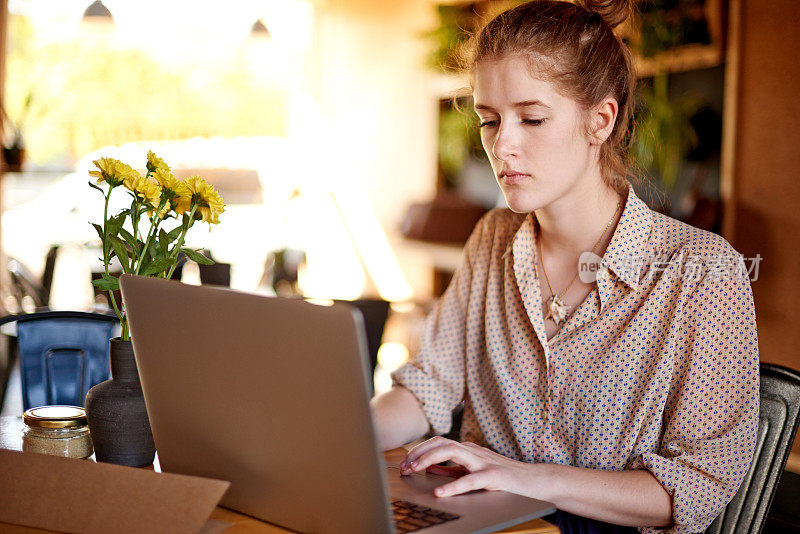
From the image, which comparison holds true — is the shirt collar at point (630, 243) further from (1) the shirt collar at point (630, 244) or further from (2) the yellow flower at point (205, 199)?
(2) the yellow flower at point (205, 199)

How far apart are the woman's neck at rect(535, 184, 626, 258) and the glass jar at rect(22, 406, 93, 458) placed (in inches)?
33.8

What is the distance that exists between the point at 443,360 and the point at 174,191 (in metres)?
0.66

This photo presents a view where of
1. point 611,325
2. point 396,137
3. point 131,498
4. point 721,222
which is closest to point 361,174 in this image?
point 396,137

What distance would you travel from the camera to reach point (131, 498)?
0.95 m

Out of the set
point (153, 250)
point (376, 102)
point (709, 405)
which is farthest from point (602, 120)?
point (376, 102)

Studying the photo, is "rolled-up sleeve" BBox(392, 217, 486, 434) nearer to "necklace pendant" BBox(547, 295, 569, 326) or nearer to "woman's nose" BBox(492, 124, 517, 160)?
"necklace pendant" BBox(547, 295, 569, 326)

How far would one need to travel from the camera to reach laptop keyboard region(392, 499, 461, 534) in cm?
94

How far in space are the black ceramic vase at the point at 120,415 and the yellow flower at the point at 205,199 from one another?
214 millimetres

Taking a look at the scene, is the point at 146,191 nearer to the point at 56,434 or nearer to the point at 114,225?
the point at 114,225

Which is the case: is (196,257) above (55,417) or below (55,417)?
Answer: above

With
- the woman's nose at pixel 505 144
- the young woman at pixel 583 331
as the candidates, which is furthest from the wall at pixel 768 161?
the woman's nose at pixel 505 144

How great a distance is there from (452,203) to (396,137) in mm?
1502

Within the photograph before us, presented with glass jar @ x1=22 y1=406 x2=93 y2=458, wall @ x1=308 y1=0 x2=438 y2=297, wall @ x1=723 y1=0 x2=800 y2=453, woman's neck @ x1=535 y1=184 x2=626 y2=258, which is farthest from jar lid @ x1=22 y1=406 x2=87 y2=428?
wall @ x1=308 y1=0 x2=438 y2=297

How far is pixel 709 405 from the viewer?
4.24 feet
